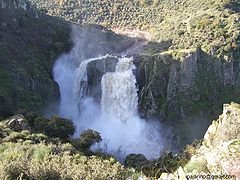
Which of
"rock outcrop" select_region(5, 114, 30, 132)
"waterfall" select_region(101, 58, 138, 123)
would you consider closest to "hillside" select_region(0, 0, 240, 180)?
"waterfall" select_region(101, 58, 138, 123)

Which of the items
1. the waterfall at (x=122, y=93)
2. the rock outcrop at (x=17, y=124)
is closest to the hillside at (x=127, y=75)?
the waterfall at (x=122, y=93)

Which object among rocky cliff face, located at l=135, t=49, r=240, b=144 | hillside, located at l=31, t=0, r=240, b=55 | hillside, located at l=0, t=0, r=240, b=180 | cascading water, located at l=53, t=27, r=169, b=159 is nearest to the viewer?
hillside, located at l=0, t=0, r=240, b=180

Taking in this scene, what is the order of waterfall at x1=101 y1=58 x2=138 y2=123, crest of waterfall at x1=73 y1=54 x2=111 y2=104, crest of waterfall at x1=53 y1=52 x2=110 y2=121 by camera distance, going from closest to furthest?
waterfall at x1=101 y1=58 x2=138 y2=123 → crest of waterfall at x1=53 y1=52 x2=110 y2=121 → crest of waterfall at x1=73 y1=54 x2=111 y2=104

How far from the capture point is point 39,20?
165 feet

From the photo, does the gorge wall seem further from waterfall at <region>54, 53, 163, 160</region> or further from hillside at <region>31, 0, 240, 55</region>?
A: hillside at <region>31, 0, 240, 55</region>

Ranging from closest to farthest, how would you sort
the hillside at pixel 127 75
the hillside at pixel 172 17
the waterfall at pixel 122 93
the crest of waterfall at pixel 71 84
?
the hillside at pixel 127 75 < the waterfall at pixel 122 93 < the crest of waterfall at pixel 71 84 < the hillside at pixel 172 17

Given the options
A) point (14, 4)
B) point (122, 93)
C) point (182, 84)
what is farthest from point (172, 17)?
point (14, 4)

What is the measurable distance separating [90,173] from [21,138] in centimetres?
1367

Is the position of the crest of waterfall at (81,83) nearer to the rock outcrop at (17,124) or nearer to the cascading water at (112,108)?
the cascading water at (112,108)

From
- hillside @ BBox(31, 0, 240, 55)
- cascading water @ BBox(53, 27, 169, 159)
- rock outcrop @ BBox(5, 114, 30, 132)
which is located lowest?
cascading water @ BBox(53, 27, 169, 159)

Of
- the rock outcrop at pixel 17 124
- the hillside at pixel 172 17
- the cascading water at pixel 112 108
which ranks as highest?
the hillside at pixel 172 17

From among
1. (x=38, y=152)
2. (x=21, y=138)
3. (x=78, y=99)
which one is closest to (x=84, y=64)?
(x=78, y=99)

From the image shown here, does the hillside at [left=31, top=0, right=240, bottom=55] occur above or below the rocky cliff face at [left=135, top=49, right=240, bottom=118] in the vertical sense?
above

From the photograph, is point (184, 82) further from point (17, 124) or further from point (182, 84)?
point (17, 124)
